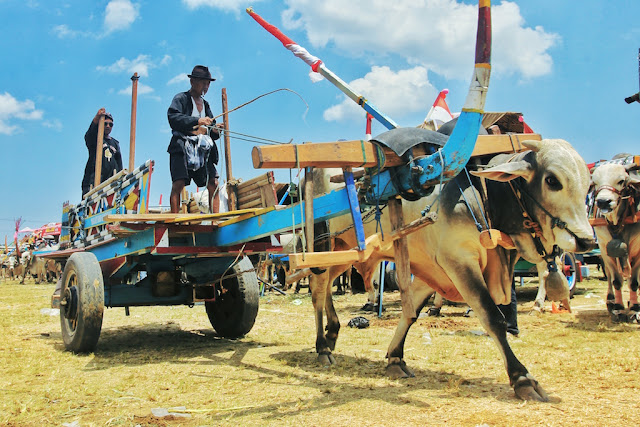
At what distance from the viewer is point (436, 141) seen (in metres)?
4.45

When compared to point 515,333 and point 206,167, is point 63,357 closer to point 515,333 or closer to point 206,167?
point 206,167

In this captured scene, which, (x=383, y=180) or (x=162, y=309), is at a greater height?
(x=383, y=180)

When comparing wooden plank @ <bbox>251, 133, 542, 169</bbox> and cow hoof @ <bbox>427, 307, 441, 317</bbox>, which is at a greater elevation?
wooden plank @ <bbox>251, 133, 542, 169</bbox>

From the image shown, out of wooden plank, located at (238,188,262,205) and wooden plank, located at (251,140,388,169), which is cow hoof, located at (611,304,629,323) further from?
→ wooden plank, located at (251,140,388,169)

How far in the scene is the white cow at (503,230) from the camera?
13.5 feet

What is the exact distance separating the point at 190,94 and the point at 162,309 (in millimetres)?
6113

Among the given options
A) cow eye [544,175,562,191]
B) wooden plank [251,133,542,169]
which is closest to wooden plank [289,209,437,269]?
wooden plank [251,133,542,169]

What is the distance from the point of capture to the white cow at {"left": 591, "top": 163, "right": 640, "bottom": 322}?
7422 mm

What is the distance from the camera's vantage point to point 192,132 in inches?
252

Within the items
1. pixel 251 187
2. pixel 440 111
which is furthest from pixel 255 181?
pixel 440 111

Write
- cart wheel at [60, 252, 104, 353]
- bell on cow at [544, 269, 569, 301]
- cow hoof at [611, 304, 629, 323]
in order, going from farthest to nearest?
cow hoof at [611, 304, 629, 323], cart wheel at [60, 252, 104, 353], bell on cow at [544, 269, 569, 301]

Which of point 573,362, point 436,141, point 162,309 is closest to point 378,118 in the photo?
point 436,141

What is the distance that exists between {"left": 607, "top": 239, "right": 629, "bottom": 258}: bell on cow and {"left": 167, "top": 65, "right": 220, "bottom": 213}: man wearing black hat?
5538mm

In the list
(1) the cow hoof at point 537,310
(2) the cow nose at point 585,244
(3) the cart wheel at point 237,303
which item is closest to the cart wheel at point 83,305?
(3) the cart wheel at point 237,303
